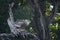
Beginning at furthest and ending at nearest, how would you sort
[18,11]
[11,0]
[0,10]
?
[18,11] < [0,10] < [11,0]

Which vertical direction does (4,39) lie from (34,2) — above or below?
below

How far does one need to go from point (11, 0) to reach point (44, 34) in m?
1.74

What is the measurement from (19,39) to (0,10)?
A: 5.68ft

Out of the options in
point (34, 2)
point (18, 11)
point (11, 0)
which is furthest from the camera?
point (18, 11)

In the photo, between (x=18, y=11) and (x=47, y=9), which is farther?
(x=18, y=11)

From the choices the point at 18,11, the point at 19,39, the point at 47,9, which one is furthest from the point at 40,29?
the point at 18,11

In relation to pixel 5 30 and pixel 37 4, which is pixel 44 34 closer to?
pixel 37 4

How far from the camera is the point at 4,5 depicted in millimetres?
7535

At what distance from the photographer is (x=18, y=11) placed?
884 centimetres

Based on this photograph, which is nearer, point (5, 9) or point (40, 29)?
point (40, 29)

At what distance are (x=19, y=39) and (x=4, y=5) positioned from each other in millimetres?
1648

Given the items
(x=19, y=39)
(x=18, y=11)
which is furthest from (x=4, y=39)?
(x=18, y=11)

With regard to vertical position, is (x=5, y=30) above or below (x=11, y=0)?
below

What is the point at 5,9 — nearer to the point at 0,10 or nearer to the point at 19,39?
the point at 0,10
